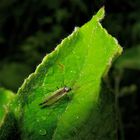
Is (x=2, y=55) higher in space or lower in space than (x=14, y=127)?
higher

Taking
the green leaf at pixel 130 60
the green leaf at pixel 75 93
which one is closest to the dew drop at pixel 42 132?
the green leaf at pixel 75 93

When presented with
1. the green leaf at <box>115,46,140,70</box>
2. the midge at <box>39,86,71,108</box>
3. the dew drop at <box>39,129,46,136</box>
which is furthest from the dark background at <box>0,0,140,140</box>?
the dew drop at <box>39,129,46,136</box>

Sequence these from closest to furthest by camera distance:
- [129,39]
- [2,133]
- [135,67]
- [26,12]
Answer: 1. [2,133]
2. [135,67]
3. [129,39]
4. [26,12]

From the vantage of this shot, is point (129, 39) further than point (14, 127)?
Yes

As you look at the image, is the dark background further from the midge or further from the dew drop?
the dew drop

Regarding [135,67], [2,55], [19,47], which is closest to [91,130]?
[135,67]

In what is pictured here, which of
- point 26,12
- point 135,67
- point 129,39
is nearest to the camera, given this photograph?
point 135,67

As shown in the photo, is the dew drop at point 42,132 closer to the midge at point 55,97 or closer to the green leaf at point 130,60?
the midge at point 55,97

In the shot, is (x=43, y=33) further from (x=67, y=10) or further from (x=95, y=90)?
(x=95, y=90)
